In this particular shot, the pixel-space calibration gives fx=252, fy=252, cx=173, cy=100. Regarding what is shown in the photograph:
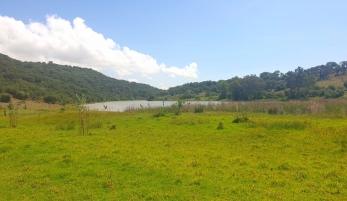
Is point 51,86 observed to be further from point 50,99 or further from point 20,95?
point 20,95

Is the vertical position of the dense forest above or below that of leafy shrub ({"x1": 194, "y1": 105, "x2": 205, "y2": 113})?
above

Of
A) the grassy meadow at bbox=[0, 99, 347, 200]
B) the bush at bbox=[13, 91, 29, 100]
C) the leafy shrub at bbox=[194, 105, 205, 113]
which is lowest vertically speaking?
the grassy meadow at bbox=[0, 99, 347, 200]

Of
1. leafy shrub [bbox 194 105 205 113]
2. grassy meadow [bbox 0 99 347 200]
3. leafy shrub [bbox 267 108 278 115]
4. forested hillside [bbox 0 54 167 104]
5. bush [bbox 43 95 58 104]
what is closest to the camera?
grassy meadow [bbox 0 99 347 200]

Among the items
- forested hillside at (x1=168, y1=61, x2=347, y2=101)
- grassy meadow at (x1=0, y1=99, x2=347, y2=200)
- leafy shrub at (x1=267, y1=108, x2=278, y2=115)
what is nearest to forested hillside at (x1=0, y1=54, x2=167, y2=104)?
forested hillside at (x1=168, y1=61, x2=347, y2=101)

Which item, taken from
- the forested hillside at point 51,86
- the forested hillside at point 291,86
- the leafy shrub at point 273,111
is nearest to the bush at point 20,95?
A: the forested hillside at point 51,86

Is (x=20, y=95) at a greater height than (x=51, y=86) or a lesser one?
lesser

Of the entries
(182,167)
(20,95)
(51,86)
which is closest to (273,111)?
(182,167)

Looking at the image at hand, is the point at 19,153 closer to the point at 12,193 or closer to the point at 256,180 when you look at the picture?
the point at 12,193

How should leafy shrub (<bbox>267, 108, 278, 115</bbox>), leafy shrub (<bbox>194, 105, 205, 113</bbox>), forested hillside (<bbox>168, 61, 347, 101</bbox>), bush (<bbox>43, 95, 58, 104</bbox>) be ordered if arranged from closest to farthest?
leafy shrub (<bbox>267, 108, 278, 115</bbox>), leafy shrub (<bbox>194, 105, 205, 113</bbox>), forested hillside (<bbox>168, 61, 347, 101</bbox>), bush (<bbox>43, 95, 58, 104</bbox>)

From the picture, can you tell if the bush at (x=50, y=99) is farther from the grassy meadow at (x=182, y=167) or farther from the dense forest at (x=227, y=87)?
the grassy meadow at (x=182, y=167)

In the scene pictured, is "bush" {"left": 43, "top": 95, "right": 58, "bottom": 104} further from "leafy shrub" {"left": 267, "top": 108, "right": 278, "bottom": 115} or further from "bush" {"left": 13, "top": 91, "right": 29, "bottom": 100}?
"leafy shrub" {"left": 267, "top": 108, "right": 278, "bottom": 115}

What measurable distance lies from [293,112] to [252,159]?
2352 centimetres

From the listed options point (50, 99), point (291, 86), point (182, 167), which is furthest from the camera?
point (291, 86)

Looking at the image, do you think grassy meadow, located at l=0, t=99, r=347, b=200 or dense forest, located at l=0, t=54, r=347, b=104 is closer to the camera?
grassy meadow, located at l=0, t=99, r=347, b=200
